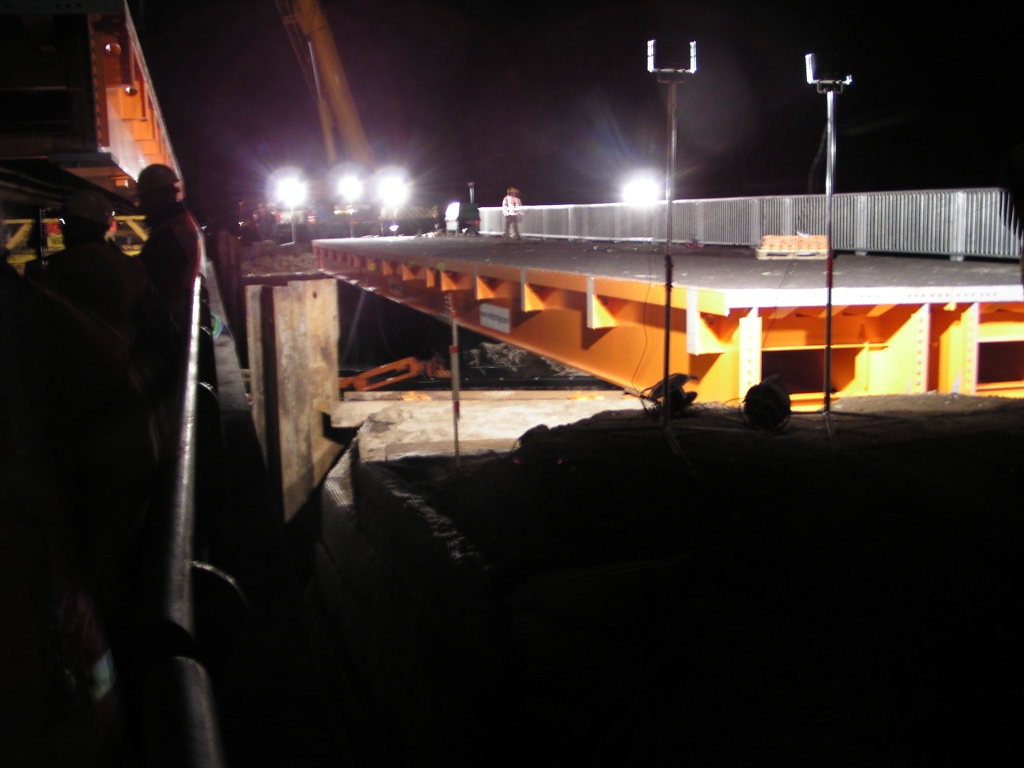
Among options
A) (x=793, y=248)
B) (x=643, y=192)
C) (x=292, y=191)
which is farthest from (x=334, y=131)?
(x=793, y=248)

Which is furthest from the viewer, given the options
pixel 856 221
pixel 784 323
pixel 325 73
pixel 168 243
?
pixel 325 73

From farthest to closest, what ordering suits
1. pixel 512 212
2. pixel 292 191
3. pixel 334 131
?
1. pixel 334 131
2. pixel 292 191
3. pixel 512 212

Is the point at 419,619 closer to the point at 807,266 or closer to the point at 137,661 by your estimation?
the point at 137,661

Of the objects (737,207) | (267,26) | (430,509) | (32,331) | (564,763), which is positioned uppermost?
(267,26)

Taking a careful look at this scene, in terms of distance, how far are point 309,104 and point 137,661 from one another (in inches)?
2534

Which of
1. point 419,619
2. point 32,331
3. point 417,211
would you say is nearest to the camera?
point 32,331

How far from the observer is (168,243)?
593 centimetres

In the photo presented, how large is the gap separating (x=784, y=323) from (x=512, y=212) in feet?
54.9

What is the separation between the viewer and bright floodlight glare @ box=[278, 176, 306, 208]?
33031 millimetres

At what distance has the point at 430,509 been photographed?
21.0ft

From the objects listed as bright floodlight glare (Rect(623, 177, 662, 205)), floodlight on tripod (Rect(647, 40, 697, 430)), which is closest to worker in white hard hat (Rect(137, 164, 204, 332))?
floodlight on tripod (Rect(647, 40, 697, 430))

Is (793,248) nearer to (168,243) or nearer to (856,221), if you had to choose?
(856,221)

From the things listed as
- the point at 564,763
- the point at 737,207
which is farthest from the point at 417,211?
the point at 564,763

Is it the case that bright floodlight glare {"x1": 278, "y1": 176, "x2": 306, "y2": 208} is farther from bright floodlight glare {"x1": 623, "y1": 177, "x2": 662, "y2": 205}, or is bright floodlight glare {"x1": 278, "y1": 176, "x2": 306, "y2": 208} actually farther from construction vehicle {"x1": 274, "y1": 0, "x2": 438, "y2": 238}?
bright floodlight glare {"x1": 623, "y1": 177, "x2": 662, "y2": 205}
